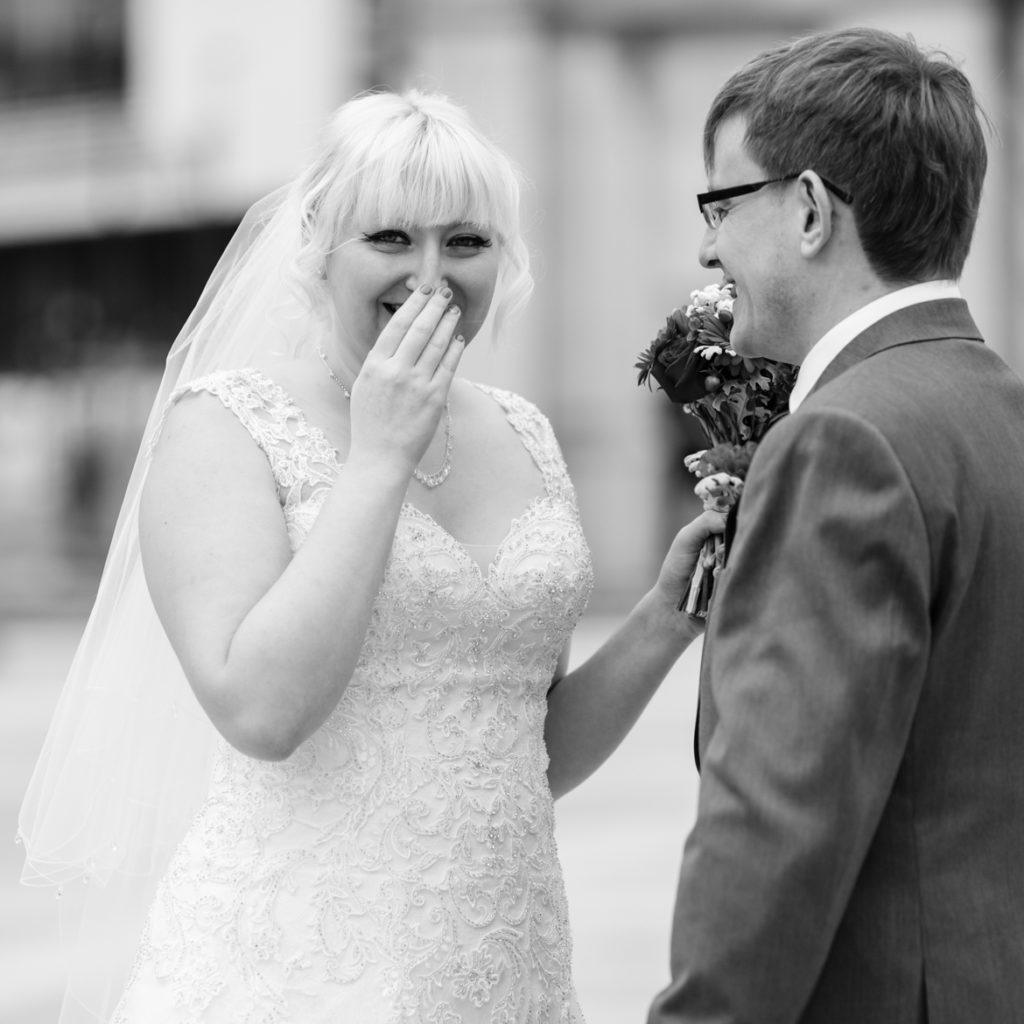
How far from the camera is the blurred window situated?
21.0m

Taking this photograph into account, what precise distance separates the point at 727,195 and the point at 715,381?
1.62 feet

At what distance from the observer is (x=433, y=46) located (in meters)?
16.3

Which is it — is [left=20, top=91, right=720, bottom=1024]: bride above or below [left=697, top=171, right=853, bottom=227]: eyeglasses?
below

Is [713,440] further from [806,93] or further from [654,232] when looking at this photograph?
[654,232]

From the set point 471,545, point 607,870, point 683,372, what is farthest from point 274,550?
point 607,870

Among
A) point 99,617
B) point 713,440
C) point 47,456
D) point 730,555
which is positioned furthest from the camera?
point 47,456

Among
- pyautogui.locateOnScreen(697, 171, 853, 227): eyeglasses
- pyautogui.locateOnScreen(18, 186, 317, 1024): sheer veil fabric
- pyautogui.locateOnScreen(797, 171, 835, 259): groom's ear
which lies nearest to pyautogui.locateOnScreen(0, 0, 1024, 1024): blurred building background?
pyautogui.locateOnScreen(18, 186, 317, 1024): sheer veil fabric

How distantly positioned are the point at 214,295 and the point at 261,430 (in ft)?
2.18

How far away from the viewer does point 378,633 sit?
8.57ft

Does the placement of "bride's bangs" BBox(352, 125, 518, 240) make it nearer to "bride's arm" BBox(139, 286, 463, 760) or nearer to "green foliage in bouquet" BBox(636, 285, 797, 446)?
"bride's arm" BBox(139, 286, 463, 760)

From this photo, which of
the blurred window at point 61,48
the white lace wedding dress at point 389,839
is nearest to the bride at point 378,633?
the white lace wedding dress at point 389,839

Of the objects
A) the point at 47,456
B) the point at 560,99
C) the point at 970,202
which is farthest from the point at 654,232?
the point at 970,202

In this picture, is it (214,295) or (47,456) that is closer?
(214,295)

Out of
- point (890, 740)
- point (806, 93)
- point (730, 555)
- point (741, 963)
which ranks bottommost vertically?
point (741, 963)
